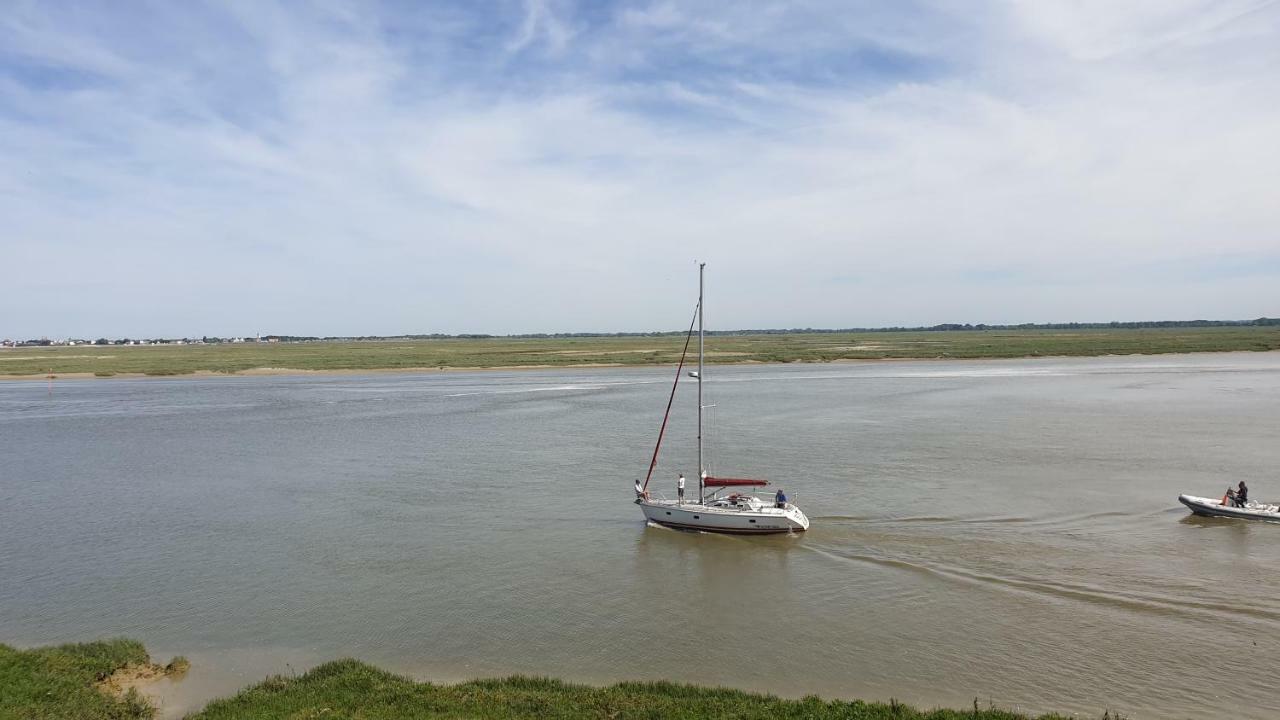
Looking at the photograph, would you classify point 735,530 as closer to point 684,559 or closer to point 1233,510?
point 684,559

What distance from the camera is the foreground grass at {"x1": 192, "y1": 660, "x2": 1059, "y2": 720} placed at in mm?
12094

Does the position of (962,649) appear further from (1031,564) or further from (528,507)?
(528,507)

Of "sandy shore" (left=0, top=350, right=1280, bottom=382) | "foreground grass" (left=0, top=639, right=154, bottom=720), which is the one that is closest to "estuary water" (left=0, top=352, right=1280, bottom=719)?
"foreground grass" (left=0, top=639, right=154, bottom=720)

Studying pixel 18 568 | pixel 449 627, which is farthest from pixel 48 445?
pixel 449 627

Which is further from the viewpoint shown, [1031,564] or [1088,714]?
[1031,564]

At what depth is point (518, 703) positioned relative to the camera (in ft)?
41.5

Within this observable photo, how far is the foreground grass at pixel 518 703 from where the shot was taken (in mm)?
12094

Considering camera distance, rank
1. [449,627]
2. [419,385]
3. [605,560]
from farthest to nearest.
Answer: [419,385] → [605,560] → [449,627]

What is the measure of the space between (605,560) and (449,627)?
5.72m

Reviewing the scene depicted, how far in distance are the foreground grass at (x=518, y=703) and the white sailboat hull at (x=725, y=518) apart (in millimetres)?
10718

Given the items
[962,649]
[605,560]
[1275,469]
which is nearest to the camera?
[962,649]

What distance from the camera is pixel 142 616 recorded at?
18172 millimetres

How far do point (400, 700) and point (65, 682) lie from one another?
223 inches

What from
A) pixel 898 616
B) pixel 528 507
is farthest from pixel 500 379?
pixel 898 616
